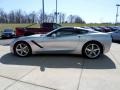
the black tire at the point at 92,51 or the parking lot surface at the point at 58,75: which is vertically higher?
the black tire at the point at 92,51

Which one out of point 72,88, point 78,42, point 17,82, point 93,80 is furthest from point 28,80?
point 78,42

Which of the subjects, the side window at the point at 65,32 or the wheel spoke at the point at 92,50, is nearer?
the wheel spoke at the point at 92,50

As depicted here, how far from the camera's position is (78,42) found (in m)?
7.36

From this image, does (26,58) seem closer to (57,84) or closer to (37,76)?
(37,76)

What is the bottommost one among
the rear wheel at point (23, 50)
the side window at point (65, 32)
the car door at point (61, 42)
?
the rear wheel at point (23, 50)

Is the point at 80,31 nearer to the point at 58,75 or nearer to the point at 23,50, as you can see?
the point at 23,50

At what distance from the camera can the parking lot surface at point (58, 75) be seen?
4.22 m

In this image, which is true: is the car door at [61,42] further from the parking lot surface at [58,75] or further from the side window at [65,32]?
the parking lot surface at [58,75]

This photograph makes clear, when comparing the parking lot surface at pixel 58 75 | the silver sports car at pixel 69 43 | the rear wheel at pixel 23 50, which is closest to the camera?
the parking lot surface at pixel 58 75

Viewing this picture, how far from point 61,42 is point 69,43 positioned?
0.33 metres

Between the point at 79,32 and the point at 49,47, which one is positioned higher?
the point at 79,32

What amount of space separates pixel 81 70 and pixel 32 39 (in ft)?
9.22

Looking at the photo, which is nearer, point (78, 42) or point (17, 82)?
point (17, 82)

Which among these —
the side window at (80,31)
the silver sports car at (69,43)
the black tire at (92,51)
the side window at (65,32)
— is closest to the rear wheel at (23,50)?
the silver sports car at (69,43)
